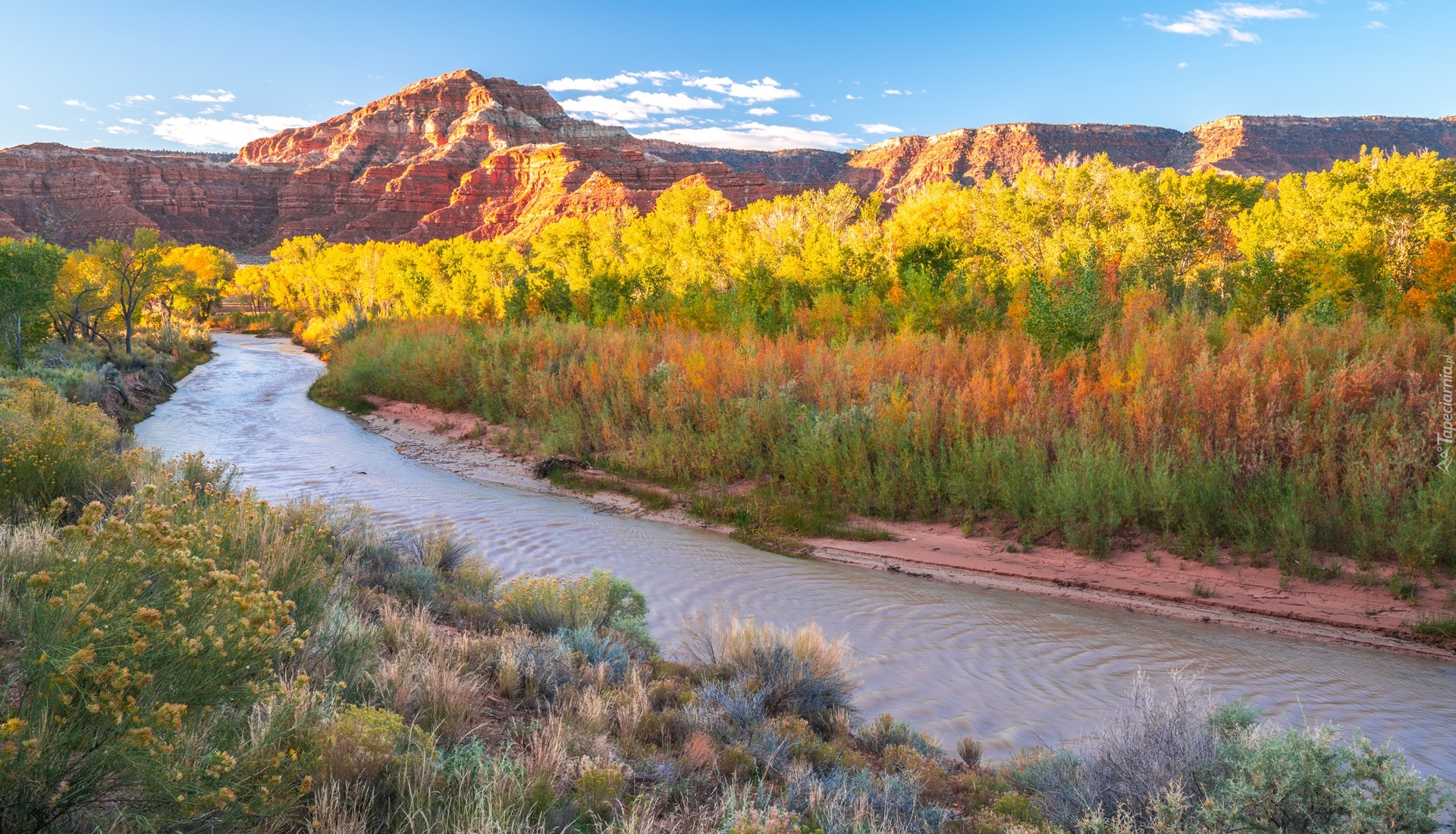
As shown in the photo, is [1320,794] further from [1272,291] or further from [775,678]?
[1272,291]

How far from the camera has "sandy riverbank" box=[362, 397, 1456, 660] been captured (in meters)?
6.57

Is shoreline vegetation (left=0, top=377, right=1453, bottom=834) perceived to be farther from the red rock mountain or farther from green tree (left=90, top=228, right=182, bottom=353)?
the red rock mountain

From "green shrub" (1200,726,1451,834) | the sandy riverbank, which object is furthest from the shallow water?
"green shrub" (1200,726,1451,834)

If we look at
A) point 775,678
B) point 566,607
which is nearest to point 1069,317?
point 775,678

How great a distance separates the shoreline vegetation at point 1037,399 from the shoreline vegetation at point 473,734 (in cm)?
354

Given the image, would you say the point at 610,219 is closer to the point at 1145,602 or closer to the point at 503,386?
the point at 503,386

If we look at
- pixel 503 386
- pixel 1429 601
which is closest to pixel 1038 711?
pixel 1429 601

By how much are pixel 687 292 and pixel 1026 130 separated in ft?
462

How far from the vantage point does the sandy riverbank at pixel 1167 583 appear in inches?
259

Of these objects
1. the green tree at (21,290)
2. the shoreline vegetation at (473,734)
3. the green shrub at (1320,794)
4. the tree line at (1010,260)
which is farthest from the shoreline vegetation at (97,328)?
the green shrub at (1320,794)

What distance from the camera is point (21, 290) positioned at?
2180 centimetres

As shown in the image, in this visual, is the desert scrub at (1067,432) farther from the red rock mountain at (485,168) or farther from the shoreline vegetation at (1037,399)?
the red rock mountain at (485,168)

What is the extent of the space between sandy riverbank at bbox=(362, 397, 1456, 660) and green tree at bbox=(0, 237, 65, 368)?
23.0 m

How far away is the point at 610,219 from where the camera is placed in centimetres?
4772
